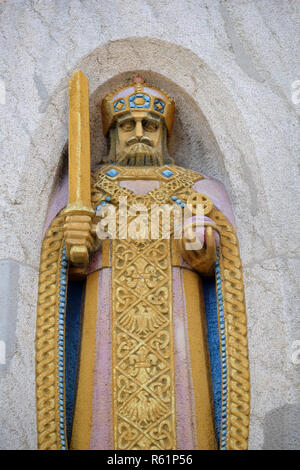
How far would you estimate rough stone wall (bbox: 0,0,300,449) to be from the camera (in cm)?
342

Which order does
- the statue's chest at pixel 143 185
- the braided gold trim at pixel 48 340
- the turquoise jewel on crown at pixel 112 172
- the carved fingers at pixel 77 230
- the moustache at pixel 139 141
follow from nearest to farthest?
the braided gold trim at pixel 48 340, the carved fingers at pixel 77 230, the statue's chest at pixel 143 185, the turquoise jewel on crown at pixel 112 172, the moustache at pixel 139 141

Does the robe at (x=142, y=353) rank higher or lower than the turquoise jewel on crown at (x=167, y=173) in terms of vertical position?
lower

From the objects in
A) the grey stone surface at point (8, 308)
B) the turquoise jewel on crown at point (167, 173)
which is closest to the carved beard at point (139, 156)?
the turquoise jewel on crown at point (167, 173)

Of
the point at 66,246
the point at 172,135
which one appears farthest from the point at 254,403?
the point at 172,135

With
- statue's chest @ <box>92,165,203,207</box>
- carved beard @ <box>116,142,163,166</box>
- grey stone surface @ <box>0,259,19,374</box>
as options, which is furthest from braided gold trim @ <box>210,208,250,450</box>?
grey stone surface @ <box>0,259,19,374</box>

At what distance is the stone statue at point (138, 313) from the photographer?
3385mm

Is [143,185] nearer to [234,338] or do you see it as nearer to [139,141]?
[139,141]

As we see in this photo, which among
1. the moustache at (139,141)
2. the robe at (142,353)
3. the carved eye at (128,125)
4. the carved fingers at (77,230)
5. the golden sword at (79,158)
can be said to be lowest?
the robe at (142,353)

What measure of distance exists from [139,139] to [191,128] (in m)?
0.42

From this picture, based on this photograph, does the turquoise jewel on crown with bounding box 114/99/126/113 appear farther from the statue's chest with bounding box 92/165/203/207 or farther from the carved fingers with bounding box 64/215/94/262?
the carved fingers with bounding box 64/215/94/262

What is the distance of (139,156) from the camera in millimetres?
4180

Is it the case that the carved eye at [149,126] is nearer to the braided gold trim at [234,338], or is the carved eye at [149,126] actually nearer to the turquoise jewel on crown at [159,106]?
the turquoise jewel on crown at [159,106]

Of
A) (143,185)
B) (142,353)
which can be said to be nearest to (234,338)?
(142,353)

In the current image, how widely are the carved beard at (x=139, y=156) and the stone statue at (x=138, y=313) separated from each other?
82mm
